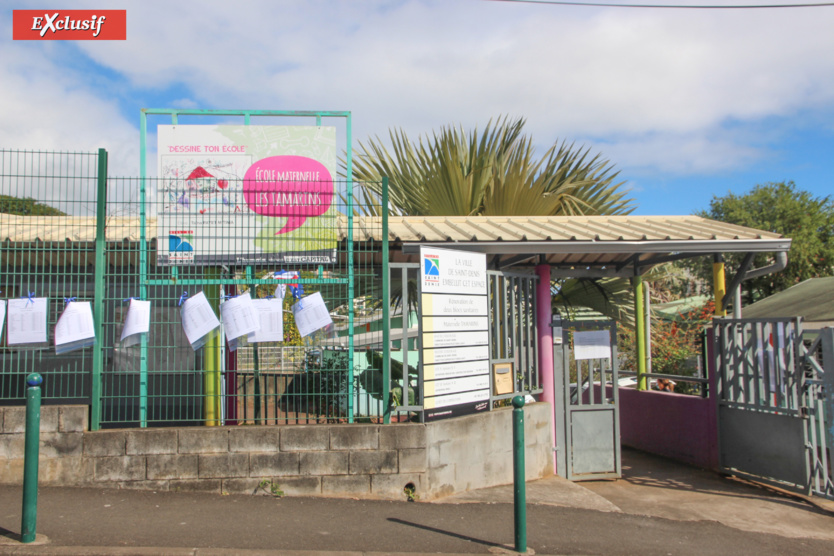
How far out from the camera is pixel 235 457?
568cm

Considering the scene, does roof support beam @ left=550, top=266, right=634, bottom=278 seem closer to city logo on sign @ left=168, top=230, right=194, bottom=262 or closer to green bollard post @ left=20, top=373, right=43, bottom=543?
city logo on sign @ left=168, top=230, right=194, bottom=262

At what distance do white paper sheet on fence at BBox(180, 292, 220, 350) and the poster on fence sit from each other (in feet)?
1.50

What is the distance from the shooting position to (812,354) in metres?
6.81

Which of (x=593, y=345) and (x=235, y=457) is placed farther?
(x=593, y=345)

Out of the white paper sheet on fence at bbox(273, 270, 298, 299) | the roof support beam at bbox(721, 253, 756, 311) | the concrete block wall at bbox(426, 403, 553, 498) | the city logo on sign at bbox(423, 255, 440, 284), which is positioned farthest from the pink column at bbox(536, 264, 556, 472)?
the white paper sheet on fence at bbox(273, 270, 298, 299)

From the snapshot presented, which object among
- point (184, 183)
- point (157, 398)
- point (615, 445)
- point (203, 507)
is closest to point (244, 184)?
point (184, 183)

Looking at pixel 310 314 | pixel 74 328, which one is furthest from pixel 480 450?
pixel 74 328

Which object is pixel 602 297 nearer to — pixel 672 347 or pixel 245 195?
pixel 672 347

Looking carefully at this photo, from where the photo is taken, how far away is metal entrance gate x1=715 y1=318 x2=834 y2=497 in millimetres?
6805

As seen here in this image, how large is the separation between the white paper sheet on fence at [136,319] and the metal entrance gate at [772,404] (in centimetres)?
663

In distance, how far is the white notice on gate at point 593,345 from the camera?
760 centimetres

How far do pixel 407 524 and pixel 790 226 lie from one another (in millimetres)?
24785

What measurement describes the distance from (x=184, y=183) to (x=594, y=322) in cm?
497

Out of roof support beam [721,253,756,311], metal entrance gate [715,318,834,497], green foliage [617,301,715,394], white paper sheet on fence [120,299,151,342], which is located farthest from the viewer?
green foliage [617,301,715,394]
